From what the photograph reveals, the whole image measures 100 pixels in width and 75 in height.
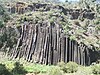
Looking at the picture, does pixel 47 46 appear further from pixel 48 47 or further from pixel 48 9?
pixel 48 9

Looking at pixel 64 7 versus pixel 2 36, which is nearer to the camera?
pixel 2 36

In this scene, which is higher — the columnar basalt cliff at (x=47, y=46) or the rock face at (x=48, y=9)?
the rock face at (x=48, y=9)

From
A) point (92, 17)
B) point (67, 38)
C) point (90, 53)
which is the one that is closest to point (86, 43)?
point (90, 53)

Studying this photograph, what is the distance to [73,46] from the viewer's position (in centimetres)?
3148

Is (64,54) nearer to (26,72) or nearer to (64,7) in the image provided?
(26,72)

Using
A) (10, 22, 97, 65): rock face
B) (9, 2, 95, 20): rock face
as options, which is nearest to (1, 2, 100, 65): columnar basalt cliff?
(10, 22, 97, 65): rock face

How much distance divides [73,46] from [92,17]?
3220 centimetres

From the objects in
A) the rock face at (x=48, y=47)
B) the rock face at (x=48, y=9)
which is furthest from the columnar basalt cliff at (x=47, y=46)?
the rock face at (x=48, y=9)

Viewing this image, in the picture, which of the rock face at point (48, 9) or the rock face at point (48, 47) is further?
the rock face at point (48, 9)

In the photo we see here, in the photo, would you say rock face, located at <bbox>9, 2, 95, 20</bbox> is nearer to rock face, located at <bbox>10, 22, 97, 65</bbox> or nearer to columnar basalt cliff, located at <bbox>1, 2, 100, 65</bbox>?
columnar basalt cliff, located at <bbox>1, 2, 100, 65</bbox>

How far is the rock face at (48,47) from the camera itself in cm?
3022

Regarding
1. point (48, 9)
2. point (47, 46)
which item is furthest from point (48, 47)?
point (48, 9)

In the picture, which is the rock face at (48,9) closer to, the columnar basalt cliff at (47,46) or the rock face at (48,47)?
the columnar basalt cliff at (47,46)

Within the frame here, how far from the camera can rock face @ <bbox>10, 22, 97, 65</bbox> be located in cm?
3022
